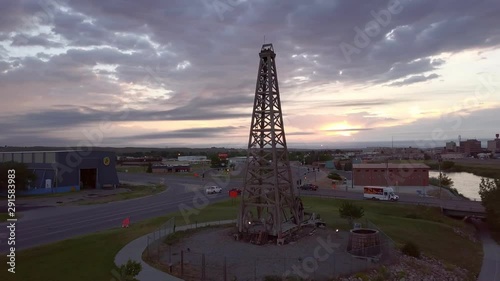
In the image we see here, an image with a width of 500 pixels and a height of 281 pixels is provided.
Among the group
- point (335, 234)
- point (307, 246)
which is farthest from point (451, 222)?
point (307, 246)

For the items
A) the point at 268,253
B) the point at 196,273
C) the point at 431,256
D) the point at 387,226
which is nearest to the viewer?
the point at 196,273

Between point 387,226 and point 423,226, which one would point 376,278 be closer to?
point 387,226

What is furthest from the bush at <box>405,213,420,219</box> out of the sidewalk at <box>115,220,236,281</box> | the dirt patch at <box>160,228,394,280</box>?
the sidewalk at <box>115,220,236,281</box>

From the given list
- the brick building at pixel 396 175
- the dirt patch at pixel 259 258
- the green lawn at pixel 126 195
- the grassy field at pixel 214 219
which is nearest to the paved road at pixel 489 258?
the grassy field at pixel 214 219

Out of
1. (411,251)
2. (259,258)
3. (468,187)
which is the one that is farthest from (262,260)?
(468,187)

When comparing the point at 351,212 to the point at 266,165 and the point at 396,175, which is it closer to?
the point at 266,165

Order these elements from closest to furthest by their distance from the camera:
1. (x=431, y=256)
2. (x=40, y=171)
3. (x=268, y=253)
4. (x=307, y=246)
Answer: (x=268, y=253) → (x=307, y=246) → (x=431, y=256) → (x=40, y=171)

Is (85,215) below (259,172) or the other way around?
below
